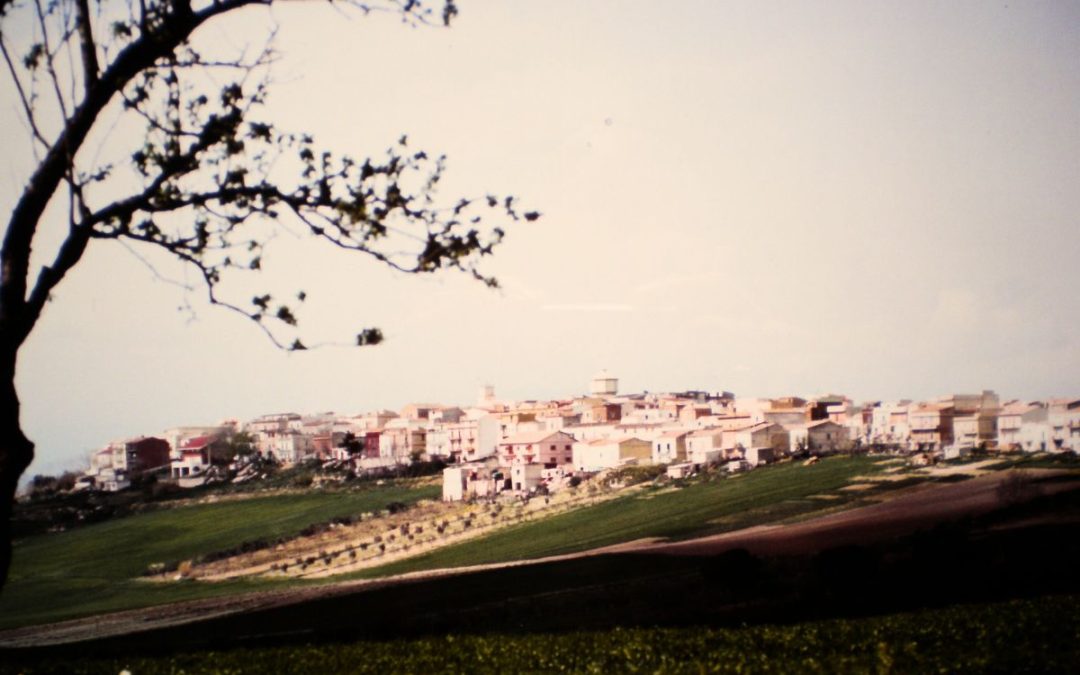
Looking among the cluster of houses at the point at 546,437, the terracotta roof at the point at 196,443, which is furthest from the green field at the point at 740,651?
the terracotta roof at the point at 196,443

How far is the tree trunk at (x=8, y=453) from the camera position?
5.99 metres

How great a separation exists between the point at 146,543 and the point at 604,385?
10.1 m

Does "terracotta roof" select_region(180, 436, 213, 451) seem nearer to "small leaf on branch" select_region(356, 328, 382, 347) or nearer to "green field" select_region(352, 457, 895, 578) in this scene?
"green field" select_region(352, 457, 895, 578)

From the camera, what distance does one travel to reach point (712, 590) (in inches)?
480

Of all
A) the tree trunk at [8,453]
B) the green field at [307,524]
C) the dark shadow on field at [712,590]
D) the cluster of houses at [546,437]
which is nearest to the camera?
the tree trunk at [8,453]

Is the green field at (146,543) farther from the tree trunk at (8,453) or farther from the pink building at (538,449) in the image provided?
the tree trunk at (8,453)

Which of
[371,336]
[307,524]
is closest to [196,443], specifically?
[307,524]

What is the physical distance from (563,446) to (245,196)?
11721 millimetres

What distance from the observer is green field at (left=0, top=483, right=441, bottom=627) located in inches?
691

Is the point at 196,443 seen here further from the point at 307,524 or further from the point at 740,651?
the point at 740,651

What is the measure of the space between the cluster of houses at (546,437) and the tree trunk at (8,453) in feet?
37.8

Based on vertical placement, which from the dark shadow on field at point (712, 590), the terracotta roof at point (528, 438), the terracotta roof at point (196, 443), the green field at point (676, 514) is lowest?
the dark shadow on field at point (712, 590)

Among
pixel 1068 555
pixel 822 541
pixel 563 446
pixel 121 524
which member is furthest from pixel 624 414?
pixel 121 524

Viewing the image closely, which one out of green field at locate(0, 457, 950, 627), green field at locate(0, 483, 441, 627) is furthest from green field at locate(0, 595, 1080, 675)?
green field at locate(0, 483, 441, 627)
